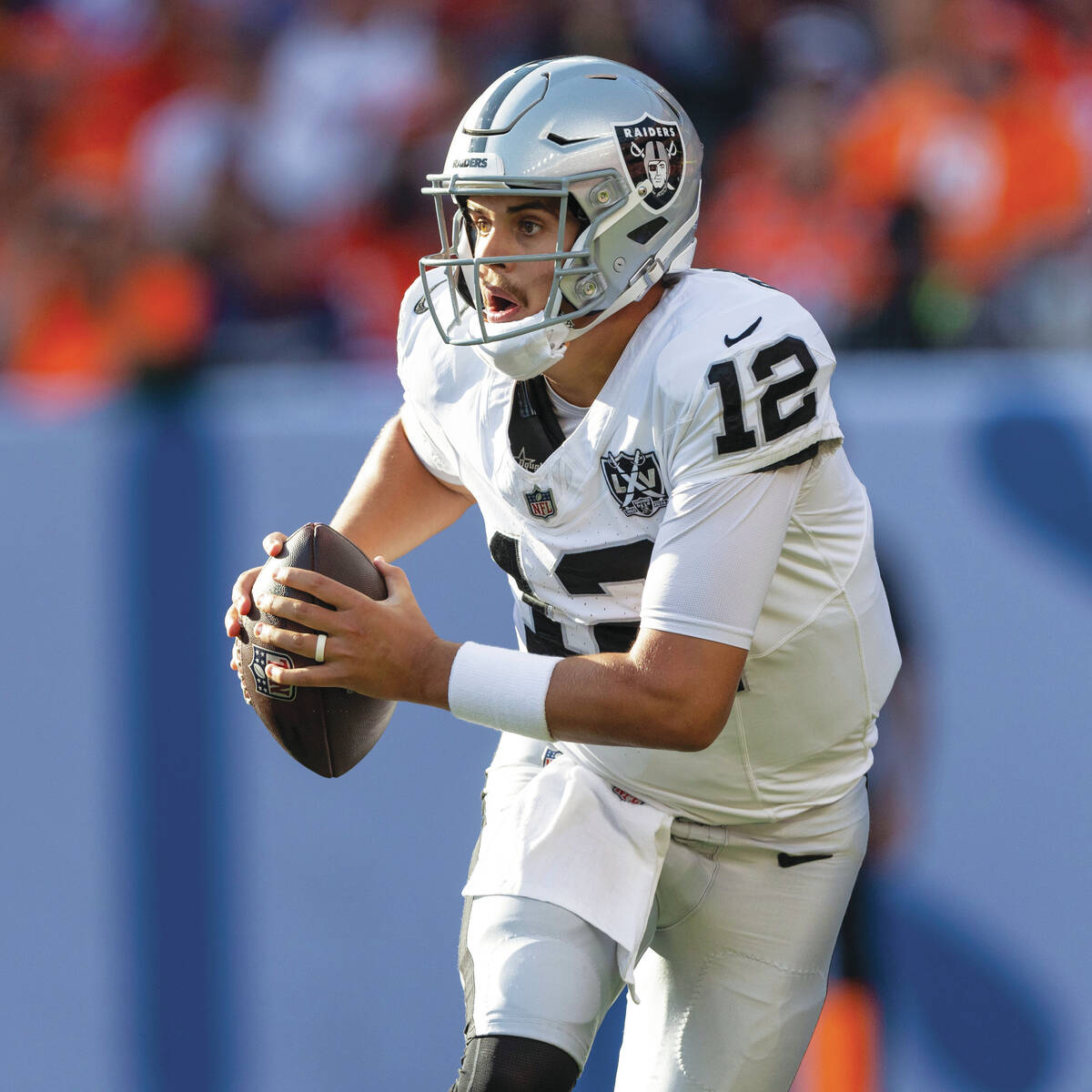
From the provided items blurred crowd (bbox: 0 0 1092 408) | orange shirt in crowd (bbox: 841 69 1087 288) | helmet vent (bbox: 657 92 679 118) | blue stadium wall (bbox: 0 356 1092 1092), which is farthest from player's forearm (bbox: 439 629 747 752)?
orange shirt in crowd (bbox: 841 69 1087 288)

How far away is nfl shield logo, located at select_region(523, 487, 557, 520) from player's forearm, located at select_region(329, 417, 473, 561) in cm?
38

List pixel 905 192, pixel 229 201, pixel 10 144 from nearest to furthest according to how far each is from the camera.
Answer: pixel 905 192
pixel 229 201
pixel 10 144

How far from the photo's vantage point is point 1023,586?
122 inches

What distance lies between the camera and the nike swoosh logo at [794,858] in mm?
2307

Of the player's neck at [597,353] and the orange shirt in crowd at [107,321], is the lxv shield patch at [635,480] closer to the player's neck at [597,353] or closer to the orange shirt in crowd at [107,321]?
the player's neck at [597,353]

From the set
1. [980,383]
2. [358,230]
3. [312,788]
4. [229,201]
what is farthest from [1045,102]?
[312,788]

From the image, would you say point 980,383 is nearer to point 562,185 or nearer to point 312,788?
point 562,185

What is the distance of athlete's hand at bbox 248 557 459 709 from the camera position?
1903mm

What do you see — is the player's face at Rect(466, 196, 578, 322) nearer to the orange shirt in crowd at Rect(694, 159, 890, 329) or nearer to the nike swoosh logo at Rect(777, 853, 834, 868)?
the nike swoosh logo at Rect(777, 853, 834, 868)

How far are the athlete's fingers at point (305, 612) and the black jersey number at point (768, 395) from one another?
0.52 meters

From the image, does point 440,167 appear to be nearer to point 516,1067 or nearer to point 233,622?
point 233,622

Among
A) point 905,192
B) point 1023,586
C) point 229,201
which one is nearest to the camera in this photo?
point 1023,586

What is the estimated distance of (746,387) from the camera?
1916 mm

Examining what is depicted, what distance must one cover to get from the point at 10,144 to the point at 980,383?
12.3 ft
